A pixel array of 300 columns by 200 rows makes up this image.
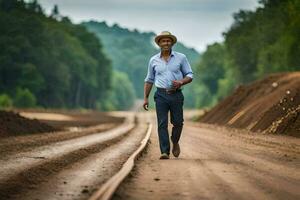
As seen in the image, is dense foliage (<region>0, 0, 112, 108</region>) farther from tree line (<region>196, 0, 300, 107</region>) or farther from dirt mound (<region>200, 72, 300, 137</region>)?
dirt mound (<region>200, 72, 300, 137</region>)

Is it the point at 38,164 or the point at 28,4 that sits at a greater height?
the point at 28,4

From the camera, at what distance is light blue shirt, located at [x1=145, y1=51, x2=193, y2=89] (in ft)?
44.1

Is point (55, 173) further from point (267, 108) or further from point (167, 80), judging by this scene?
point (267, 108)

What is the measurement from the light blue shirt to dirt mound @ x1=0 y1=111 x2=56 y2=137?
Answer: 40.4 feet

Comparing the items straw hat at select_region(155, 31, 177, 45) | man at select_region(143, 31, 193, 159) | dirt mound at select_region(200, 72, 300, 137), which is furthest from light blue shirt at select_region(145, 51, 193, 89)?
dirt mound at select_region(200, 72, 300, 137)

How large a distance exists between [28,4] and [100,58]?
105 ft

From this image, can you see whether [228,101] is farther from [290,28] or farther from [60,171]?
[60,171]

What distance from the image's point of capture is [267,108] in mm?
33156

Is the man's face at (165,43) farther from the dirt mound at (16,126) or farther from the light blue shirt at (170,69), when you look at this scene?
the dirt mound at (16,126)

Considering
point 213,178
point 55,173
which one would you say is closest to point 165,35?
point 55,173

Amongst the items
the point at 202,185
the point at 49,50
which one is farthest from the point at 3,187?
the point at 49,50

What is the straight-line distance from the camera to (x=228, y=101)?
49.5 meters

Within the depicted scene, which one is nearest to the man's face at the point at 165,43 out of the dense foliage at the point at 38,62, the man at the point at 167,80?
the man at the point at 167,80

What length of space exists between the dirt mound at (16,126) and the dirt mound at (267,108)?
376 inches
